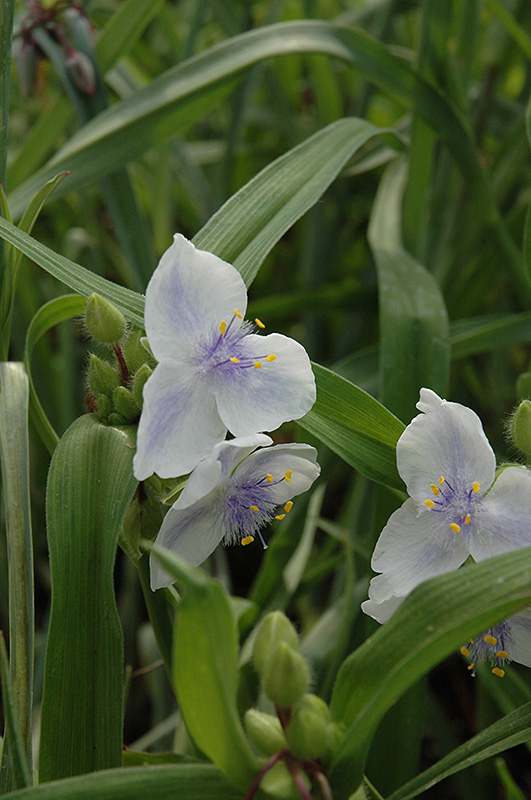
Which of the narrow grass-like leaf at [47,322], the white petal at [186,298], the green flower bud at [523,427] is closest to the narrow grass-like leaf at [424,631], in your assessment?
the green flower bud at [523,427]

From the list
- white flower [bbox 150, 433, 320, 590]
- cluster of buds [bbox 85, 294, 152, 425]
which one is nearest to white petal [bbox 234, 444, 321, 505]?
→ white flower [bbox 150, 433, 320, 590]

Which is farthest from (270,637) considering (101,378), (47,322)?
(47,322)

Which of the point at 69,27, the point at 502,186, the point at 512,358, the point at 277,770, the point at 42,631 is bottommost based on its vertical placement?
the point at 42,631

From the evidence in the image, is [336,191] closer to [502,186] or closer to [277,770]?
[502,186]

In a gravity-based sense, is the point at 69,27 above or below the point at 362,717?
above

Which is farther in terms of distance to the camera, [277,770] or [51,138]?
[51,138]

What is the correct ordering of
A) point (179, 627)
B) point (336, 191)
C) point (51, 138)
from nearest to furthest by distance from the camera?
1. point (179, 627)
2. point (51, 138)
3. point (336, 191)

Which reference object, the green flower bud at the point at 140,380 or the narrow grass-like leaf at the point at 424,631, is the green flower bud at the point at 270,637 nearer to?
the narrow grass-like leaf at the point at 424,631

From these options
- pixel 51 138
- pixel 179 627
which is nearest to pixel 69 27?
pixel 51 138
